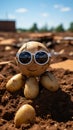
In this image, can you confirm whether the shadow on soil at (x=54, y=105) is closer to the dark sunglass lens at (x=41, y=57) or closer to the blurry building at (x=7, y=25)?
the dark sunglass lens at (x=41, y=57)

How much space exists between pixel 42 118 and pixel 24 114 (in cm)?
31

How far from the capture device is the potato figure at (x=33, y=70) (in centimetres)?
448

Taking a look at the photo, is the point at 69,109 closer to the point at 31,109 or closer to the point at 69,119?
the point at 69,119

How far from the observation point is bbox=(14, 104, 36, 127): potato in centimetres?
388

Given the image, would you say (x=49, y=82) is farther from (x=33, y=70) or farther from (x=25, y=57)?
(x=25, y=57)

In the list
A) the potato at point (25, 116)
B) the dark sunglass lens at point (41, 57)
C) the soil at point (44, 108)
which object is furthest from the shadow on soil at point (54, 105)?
the dark sunglass lens at point (41, 57)

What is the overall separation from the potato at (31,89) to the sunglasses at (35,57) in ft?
0.92

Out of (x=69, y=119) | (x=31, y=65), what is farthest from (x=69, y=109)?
(x=31, y=65)

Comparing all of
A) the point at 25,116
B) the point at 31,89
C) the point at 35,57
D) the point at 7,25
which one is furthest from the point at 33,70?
the point at 7,25

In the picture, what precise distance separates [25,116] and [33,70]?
85 cm

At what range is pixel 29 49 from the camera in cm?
457

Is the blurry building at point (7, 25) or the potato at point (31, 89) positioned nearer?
the potato at point (31, 89)

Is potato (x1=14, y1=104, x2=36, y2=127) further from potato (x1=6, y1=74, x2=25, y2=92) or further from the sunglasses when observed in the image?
the sunglasses

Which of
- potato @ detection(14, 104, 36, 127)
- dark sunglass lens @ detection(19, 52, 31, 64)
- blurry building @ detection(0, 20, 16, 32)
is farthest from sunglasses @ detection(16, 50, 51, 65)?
blurry building @ detection(0, 20, 16, 32)
